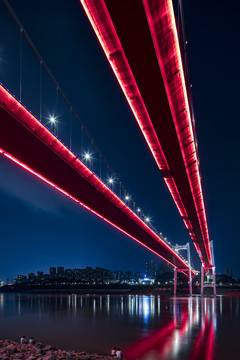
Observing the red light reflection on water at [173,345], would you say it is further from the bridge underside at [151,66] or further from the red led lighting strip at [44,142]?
the red led lighting strip at [44,142]

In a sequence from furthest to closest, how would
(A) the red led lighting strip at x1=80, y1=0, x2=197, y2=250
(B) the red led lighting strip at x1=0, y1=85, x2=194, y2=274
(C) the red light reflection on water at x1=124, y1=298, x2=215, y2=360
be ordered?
(B) the red led lighting strip at x1=0, y1=85, x2=194, y2=274
(C) the red light reflection on water at x1=124, y1=298, x2=215, y2=360
(A) the red led lighting strip at x1=80, y1=0, x2=197, y2=250

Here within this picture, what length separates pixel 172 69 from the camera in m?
11.0

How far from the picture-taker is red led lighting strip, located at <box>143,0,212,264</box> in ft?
27.1

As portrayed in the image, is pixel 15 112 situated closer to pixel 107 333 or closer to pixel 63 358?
pixel 63 358

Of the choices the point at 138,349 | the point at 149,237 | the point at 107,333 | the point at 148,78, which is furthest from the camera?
the point at 149,237

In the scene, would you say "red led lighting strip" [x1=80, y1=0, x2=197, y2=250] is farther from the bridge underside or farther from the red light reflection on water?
the red light reflection on water

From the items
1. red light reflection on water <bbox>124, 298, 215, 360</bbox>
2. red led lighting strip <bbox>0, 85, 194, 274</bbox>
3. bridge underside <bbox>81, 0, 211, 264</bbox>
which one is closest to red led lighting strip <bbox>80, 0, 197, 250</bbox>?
bridge underside <bbox>81, 0, 211, 264</bbox>

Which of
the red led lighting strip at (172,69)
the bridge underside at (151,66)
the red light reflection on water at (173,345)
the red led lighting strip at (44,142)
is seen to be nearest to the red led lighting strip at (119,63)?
the bridge underside at (151,66)

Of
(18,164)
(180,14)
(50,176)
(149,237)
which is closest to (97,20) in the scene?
(180,14)

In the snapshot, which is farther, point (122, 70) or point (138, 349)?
point (138, 349)

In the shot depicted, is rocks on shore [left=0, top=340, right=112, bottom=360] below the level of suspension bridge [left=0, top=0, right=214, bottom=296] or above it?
below

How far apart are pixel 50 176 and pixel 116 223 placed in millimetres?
15227

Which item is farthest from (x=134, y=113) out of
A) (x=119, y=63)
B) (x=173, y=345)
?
(x=173, y=345)

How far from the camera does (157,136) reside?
634 inches
